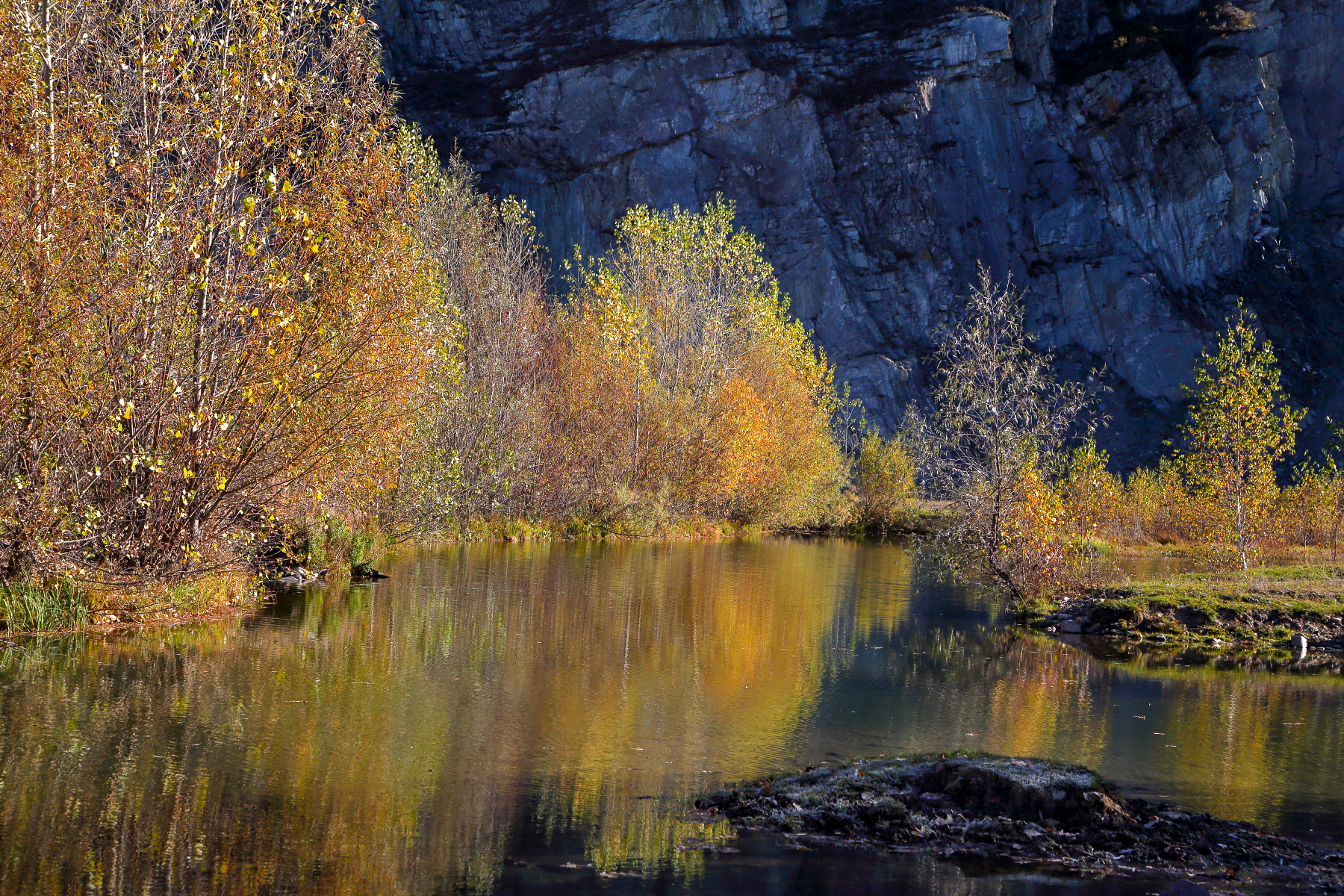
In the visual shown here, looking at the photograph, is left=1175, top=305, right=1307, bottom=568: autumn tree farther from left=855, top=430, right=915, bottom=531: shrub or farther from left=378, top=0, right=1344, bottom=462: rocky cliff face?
left=378, top=0, right=1344, bottom=462: rocky cliff face

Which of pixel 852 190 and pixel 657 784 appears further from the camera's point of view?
pixel 852 190

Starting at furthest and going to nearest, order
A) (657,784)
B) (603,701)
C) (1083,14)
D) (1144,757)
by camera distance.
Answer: (1083,14)
(603,701)
(1144,757)
(657,784)

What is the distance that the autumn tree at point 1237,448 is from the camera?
91.0ft

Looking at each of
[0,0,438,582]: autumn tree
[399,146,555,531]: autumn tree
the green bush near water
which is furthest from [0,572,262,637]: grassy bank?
[399,146,555,531]: autumn tree

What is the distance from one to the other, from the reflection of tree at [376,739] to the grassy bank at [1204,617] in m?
5.95

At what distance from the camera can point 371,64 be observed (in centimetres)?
1888

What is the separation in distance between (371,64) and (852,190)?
58.2m

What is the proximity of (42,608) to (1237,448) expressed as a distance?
26.2 m

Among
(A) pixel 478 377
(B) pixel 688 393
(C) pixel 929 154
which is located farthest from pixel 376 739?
(C) pixel 929 154

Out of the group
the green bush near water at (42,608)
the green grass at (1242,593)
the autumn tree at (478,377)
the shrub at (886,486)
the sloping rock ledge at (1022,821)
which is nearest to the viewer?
the sloping rock ledge at (1022,821)

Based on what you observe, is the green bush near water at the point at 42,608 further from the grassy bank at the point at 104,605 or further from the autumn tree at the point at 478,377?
the autumn tree at the point at 478,377

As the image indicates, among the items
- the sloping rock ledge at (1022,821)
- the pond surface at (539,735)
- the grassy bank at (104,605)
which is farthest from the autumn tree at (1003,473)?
the grassy bank at (104,605)

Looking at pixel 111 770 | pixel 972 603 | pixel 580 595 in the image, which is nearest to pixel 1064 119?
pixel 972 603

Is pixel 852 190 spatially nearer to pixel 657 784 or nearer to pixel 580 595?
pixel 580 595
